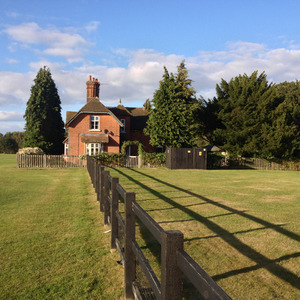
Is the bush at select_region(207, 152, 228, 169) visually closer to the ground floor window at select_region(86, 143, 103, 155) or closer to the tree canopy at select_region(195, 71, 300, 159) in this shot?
the tree canopy at select_region(195, 71, 300, 159)

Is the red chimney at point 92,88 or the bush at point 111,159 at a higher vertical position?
the red chimney at point 92,88

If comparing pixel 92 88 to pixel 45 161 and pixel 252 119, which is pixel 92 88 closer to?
pixel 45 161

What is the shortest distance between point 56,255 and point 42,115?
42855mm

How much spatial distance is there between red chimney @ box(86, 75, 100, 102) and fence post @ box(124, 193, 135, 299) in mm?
35266

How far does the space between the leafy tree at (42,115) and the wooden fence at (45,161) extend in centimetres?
1634

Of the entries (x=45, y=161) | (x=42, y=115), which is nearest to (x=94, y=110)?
(x=45, y=161)

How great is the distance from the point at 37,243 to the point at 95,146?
29.0 m

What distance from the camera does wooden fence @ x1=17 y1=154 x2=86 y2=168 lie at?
1049 inches

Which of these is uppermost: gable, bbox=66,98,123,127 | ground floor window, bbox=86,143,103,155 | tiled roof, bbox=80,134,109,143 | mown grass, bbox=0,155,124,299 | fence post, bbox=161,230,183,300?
gable, bbox=66,98,123,127

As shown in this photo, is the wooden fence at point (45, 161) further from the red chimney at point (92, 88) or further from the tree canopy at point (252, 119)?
the tree canopy at point (252, 119)

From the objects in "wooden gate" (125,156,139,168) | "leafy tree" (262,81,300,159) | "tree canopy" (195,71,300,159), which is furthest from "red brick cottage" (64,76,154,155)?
"leafy tree" (262,81,300,159)

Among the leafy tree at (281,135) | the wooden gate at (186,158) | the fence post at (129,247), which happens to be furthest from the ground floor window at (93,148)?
the fence post at (129,247)

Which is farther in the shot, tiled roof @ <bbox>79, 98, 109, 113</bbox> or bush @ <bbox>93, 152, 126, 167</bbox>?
tiled roof @ <bbox>79, 98, 109, 113</bbox>

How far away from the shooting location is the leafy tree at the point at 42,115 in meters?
43.5
